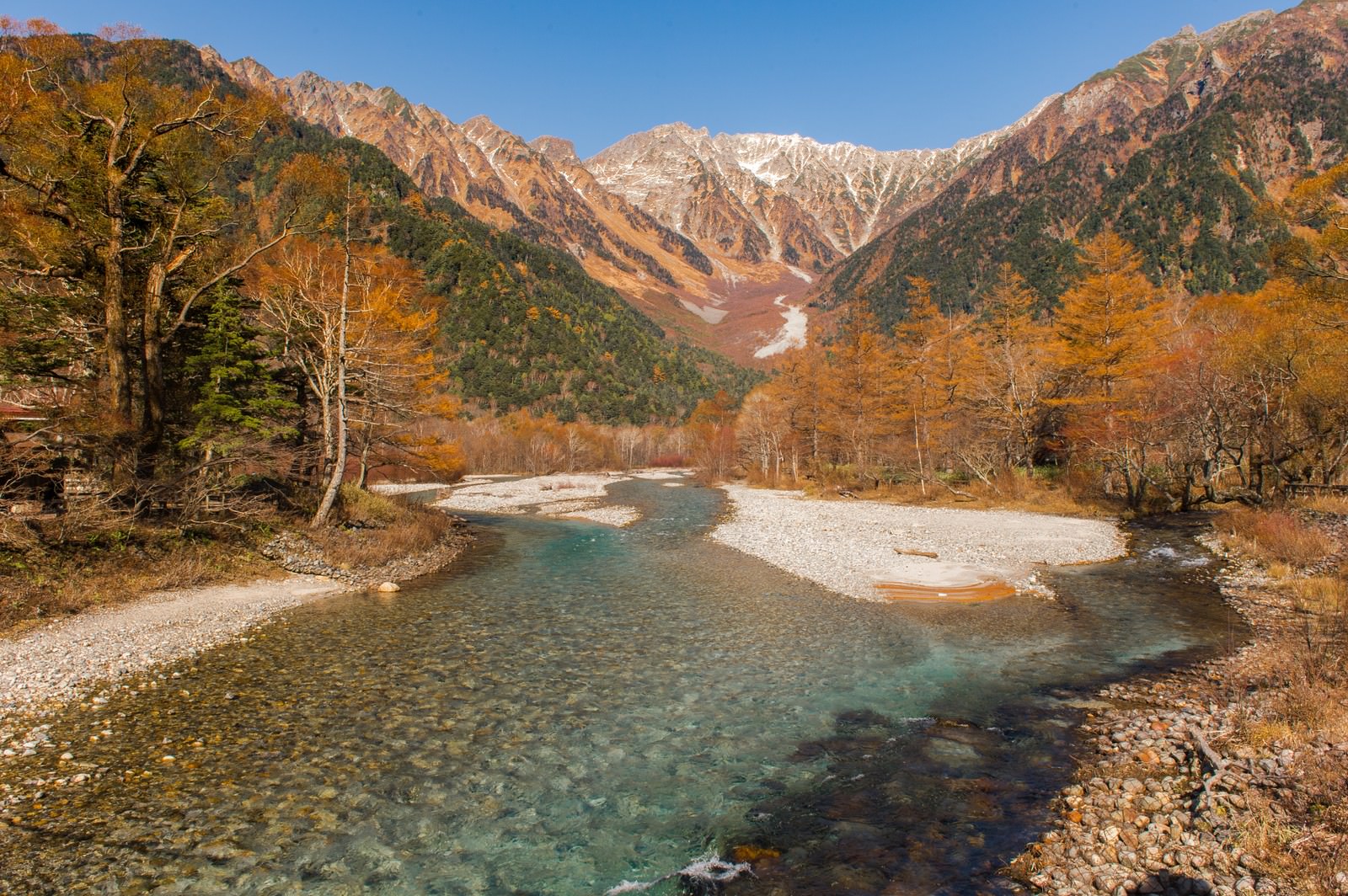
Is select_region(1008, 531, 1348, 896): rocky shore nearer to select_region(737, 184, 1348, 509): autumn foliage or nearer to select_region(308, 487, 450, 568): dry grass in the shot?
select_region(737, 184, 1348, 509): autumn foliage

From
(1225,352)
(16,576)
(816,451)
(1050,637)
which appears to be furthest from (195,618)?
(816,451)

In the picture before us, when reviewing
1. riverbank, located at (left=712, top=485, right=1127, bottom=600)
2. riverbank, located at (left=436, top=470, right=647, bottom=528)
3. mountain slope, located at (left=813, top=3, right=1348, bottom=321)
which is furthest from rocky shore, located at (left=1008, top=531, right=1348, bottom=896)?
mountain slope, located at (left=813, top=3, right=1348, bottom=321)

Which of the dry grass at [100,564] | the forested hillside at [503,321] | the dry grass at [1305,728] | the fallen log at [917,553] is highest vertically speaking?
the forested hillside at [503,321]

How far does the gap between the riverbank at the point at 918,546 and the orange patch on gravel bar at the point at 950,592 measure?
0.08ft

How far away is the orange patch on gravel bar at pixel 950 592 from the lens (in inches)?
631

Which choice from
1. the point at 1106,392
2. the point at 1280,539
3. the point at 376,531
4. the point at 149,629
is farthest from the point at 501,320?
the point at 1280,539

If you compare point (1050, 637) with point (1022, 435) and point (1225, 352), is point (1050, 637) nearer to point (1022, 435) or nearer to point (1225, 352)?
point (1225, 352)

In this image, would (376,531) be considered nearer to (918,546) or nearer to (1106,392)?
(918,546)

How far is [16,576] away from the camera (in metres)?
12.5

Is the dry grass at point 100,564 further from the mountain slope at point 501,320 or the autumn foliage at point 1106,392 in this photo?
the mountain slope at point 501,320

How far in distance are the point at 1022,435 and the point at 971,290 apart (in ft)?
379

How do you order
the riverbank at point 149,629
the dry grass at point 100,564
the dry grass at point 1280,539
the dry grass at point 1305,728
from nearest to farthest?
the dry grass at point 1305,728
the riverbank at point 149,629
the dry grass at point 100,564
the dry grass at point 1280,539

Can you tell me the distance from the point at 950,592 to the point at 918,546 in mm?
6955

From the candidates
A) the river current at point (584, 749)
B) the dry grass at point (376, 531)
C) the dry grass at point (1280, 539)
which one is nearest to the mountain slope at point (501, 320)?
the dry grass at point (376, 531)
